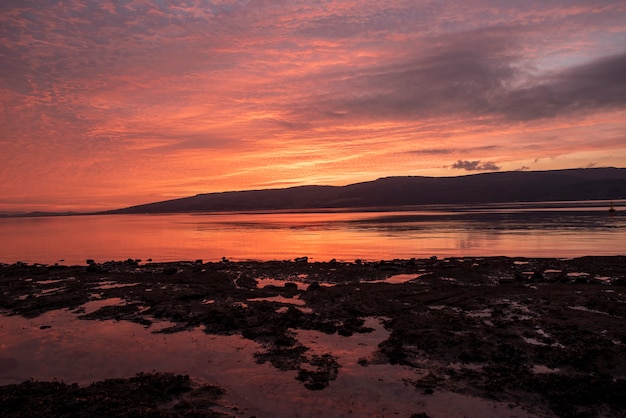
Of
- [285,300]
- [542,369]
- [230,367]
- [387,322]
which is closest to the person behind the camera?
[542,369]

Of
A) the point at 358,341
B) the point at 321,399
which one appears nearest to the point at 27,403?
the point at 321,399

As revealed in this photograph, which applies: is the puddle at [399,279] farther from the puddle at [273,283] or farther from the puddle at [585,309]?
the puddle at [585,309]

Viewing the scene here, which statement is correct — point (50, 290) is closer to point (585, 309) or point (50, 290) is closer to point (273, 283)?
point (273, 283)

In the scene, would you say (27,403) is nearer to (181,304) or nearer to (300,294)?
(181,304)

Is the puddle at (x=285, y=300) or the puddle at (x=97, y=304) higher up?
the puddle at (x=97, y=304)

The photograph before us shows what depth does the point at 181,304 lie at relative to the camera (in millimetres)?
23719

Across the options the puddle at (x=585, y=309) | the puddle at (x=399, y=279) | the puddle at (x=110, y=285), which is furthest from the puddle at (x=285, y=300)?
the puddle at (x=585, y=309)

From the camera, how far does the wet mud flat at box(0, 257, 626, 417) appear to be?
39.8ft

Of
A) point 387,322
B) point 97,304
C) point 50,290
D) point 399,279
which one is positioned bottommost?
point 399,279

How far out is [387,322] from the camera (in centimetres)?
1958

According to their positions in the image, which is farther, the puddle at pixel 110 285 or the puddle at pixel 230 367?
the puddle at pixel 110 285

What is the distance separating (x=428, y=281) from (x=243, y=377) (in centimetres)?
1899

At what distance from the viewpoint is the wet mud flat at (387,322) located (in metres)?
12.1

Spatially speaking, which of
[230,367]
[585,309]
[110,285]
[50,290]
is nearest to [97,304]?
[110,285]
